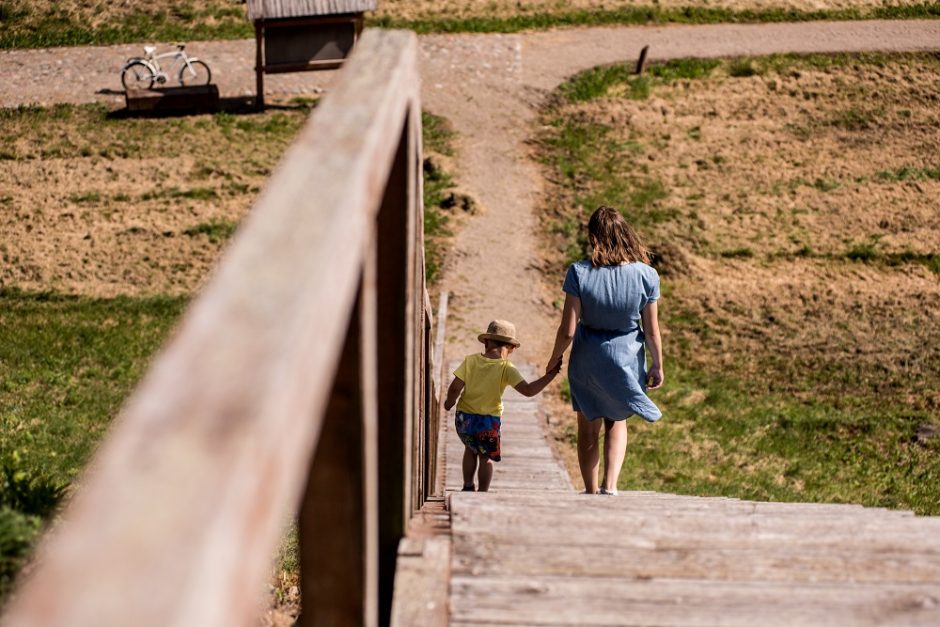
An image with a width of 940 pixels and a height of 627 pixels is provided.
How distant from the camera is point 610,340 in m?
5.30

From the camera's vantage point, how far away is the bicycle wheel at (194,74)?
58.5 ft

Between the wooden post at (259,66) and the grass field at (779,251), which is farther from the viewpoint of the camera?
the wooden post at (259,66)

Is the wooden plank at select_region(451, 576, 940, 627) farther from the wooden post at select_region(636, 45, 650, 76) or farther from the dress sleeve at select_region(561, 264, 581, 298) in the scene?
the wooden post at select_region(636, 45, 650, 76)

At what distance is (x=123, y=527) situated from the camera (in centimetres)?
100

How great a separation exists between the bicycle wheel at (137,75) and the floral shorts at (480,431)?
43.3 feet

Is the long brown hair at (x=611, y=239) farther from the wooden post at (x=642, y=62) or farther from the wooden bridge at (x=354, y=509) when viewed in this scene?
the wooden post at (x=642, y=62)

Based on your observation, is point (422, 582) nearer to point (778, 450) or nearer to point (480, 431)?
point (480, 431)

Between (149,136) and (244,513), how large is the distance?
16118 millimetres

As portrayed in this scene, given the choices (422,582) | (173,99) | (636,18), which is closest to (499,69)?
(636,18)

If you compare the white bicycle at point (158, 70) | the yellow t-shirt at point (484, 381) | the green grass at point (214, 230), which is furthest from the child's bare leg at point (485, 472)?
the white bicycle at point (158, 70)

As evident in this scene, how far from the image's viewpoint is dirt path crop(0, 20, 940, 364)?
612 inches

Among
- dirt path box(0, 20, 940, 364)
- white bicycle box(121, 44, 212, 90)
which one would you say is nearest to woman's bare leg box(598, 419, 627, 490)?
dirt path box(0, 20, 940, 364)

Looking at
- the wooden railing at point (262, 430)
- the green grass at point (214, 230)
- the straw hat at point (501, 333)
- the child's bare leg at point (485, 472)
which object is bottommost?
the green grass at point (214, 230)

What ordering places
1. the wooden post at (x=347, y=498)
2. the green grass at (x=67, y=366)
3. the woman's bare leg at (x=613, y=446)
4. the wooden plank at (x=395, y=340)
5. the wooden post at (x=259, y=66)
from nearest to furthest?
the wooden post at (x=347, y=498) → the wooden plank at (x=395, y=340) → the woman's bare leg at (x=613, y=446) → the green grass at (x=67, y=366) → the wooden post at (x=259, y=66)
